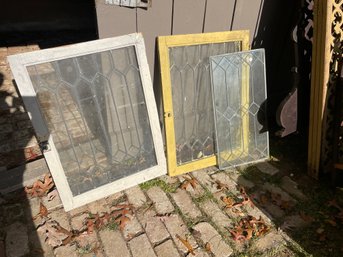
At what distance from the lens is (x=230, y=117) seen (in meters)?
3.24

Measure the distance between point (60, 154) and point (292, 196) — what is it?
239 cm

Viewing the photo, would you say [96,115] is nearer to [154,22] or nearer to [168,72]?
[168,72]

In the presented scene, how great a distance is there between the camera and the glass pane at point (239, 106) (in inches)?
121

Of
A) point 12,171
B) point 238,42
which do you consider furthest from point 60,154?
point 238,42

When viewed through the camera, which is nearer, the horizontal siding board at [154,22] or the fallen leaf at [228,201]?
the horizontal siding board at [154,22]

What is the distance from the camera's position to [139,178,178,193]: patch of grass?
3028mm

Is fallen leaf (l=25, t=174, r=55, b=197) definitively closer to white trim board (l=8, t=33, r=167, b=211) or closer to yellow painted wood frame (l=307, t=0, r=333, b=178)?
white trim board (l=8, t=33, r=167, b=211)

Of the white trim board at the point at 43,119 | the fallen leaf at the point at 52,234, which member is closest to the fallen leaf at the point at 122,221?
the white trim board at the point at 43,119

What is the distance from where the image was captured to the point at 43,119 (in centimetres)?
241

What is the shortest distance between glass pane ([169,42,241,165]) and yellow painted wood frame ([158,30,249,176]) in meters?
0.06

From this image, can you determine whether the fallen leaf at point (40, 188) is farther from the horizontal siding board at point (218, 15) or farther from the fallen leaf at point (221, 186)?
the horizontal siding board at point (218, 15)

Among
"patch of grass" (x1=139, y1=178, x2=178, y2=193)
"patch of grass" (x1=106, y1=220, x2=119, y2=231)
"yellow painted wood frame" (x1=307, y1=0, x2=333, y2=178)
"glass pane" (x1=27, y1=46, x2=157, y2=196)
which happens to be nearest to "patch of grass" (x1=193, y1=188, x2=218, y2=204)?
"patch of grass" (x1=139, y1=178, x2=178, y2=193)

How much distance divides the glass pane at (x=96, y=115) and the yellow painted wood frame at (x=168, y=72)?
210mm

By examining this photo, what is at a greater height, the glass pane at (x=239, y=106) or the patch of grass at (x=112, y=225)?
the glass pane at (x=239, y=106)
